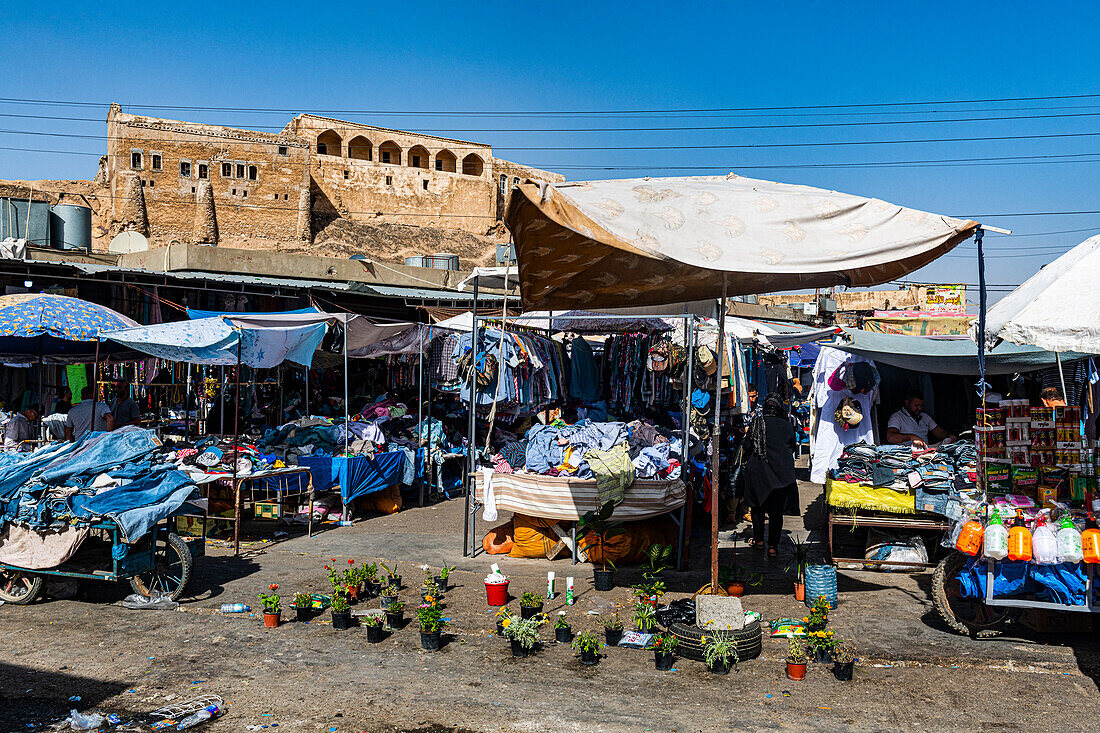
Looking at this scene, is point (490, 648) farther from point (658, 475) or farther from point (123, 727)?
point (658, 475)

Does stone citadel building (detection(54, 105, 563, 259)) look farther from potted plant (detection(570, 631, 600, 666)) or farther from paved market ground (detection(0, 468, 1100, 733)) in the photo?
potted plant (detection(570, 631, 600, 666))

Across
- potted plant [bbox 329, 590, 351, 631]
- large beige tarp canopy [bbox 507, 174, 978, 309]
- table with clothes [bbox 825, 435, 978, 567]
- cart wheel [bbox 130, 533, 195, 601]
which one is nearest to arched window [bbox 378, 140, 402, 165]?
cart wheel [bbox 130, 533, 195, 601]

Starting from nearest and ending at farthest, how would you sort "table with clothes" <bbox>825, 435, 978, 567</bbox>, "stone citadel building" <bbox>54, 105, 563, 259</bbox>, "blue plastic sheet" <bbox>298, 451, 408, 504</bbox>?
"table with clothes" <bbox>825, 435, 978, 567</bbox>, "blue plastic sheet" <bbox>298, 451, 408, 504</bbox>, "stone citadel building" <bbox>54, 105, 563, 259</bbox>

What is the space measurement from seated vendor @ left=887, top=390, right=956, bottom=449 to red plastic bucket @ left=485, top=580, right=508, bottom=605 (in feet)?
16.9

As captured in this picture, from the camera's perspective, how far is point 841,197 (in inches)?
197

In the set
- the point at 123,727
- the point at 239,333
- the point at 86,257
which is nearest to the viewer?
the point at 123,727

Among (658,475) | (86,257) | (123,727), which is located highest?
Result: (86,257)

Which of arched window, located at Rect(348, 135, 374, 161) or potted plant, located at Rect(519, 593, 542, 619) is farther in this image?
arched window, located at Rect(348, 135, 374, 161)

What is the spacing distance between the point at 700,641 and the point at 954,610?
7.11 feet

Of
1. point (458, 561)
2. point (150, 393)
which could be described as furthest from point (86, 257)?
point (458, 561)

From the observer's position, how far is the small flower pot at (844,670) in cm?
474

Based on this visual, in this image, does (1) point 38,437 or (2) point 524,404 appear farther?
(1) point 38,437

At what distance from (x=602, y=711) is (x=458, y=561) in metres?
3.76

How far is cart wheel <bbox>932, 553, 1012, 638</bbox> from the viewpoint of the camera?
5.47 m
